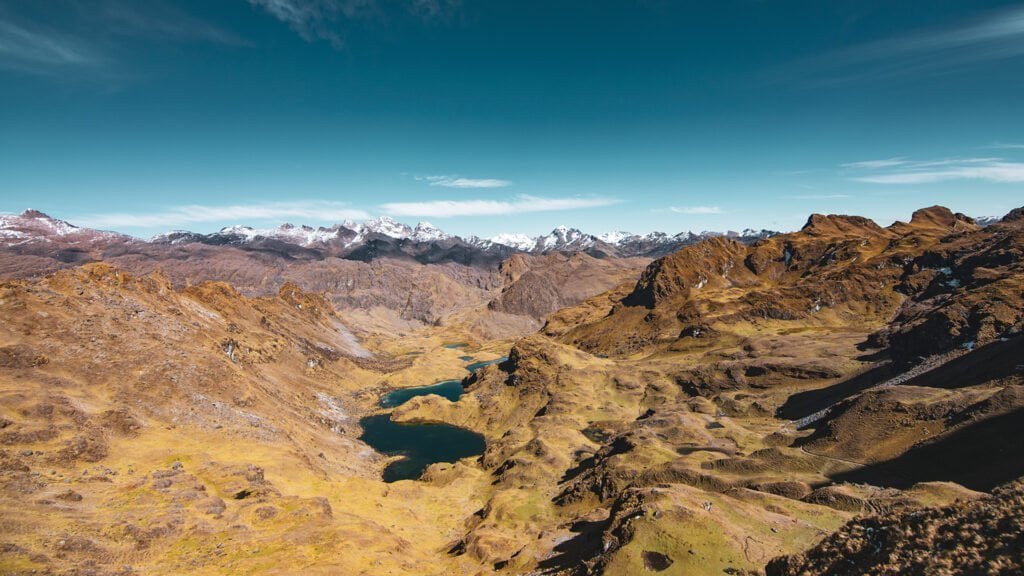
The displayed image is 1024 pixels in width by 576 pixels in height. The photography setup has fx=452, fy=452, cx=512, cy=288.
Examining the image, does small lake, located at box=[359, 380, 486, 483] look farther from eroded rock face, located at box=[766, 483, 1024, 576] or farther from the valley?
eroded rock face, located at box=[766, 483, 1024, 576]

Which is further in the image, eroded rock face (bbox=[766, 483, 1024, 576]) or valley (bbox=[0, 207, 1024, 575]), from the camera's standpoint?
valley (bbox=[0, 207, 1024, 575])

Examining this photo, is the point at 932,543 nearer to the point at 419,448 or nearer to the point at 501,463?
the point at 501,463

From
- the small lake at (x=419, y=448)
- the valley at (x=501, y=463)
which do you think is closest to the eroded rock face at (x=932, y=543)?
the valley at (x=501, y=463)

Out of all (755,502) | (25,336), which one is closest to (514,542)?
(755,502)

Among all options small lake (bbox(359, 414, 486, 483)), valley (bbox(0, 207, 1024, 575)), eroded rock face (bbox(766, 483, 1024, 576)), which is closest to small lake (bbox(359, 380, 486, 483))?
small lake (bbox(359, 414, 486, 483))

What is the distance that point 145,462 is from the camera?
95.7 meters

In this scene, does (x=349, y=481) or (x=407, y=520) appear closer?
(x=407, y=520)

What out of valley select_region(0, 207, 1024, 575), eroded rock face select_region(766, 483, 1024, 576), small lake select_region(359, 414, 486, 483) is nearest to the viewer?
eroded rock face select_region(766, 483, 1024, 576)

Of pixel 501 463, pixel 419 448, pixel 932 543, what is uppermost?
pixel 932 543

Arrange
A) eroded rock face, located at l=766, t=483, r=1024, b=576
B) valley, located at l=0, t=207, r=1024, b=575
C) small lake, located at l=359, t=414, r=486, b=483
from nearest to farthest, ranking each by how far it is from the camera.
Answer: eroded rock face, located at l=766, t=483, r=1024, b=576 → valley, located at l=0, t=207, r=1024, b=575 → small lake, located at l=359, t=414, r=486, b=483

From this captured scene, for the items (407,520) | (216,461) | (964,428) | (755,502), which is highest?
(964,428)

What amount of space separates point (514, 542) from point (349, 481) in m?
56.2

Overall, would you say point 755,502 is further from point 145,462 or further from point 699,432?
point 145,462

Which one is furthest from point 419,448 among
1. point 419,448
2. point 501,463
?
point 501,463
